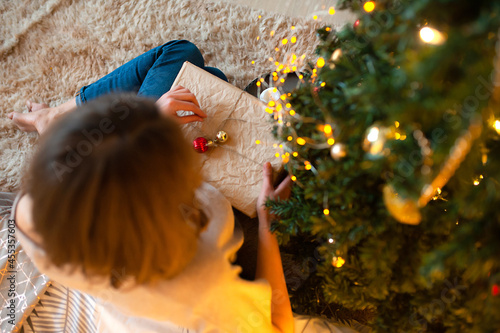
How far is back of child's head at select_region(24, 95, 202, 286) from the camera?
1.70 ft

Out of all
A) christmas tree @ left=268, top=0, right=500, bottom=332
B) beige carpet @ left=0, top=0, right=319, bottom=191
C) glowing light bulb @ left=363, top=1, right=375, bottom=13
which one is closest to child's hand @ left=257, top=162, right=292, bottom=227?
christmas tree @ left=268, top=0, right=500, bottom=332

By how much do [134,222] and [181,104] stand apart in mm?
490

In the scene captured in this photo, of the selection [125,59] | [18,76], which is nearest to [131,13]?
[125,59]

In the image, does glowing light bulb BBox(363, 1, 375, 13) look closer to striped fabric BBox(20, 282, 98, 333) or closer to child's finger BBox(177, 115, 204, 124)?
child's finger BBox(177, 115, 204, 124)

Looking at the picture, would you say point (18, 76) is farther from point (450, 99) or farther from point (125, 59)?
point (450, 99)

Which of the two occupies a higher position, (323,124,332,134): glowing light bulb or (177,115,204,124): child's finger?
(323,124,332,134): glowing light bulb

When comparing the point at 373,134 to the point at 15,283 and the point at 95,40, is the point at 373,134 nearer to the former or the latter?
the point at 15,283

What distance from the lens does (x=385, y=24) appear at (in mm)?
499

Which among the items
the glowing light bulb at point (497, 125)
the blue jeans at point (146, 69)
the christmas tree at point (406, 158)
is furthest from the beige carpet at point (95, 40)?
the glowing light bulb at point (497, 125)

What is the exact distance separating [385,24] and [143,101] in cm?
43

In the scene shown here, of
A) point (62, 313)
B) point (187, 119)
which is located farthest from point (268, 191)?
point (62, 313)

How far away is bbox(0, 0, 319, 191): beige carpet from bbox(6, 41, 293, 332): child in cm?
86

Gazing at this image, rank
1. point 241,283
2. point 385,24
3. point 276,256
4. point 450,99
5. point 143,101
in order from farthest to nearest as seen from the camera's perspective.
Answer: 1. point 276,256
2. point 241,283
3. point 143,101
4. point 385,24
5. point 450,99

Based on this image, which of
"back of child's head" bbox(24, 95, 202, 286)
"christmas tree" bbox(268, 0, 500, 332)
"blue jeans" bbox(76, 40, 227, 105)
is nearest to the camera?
"christmas tree" bbox(268, 0, 500, 332)
